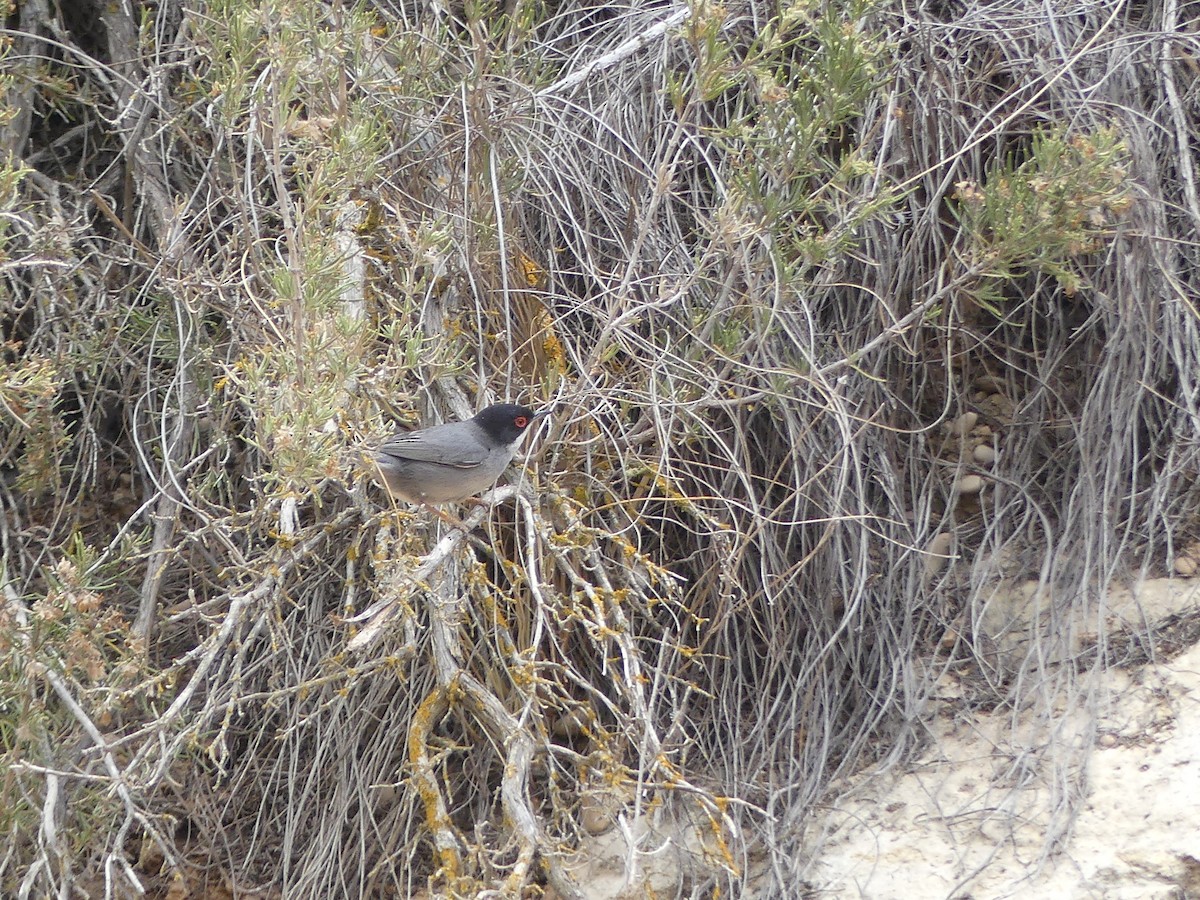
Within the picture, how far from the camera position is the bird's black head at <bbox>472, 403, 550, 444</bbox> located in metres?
3.36

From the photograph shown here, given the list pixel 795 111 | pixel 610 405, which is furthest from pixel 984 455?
pixel 795 111

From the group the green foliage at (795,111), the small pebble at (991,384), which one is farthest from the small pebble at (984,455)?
the green foliage at (795,111)

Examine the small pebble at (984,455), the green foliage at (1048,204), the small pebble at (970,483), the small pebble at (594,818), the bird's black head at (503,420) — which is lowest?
the small pebble at (594,818)

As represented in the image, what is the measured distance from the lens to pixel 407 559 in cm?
273

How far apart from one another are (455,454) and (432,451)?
0.11 metres

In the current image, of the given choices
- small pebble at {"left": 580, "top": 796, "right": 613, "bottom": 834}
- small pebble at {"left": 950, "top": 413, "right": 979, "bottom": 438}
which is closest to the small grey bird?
small pebble at {"left": 580, "top": 796, "right": 613, "bottom": 834}

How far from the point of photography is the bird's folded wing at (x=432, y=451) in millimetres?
3258

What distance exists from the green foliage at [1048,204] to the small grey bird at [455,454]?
1206mm

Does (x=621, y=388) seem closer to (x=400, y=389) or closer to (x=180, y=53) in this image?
(x=400, y=389)

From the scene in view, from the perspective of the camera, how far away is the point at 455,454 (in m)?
3.26

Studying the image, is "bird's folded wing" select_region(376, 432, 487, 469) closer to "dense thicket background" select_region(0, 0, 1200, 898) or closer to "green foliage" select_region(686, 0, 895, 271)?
"dense thicket background" select_region(0, 0, 1200, 898)

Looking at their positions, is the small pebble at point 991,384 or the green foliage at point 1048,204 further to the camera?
the small pebble at point 991,384

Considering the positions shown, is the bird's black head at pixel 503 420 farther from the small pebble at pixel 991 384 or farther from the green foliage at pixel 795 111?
the small pebble at pixel 991 384

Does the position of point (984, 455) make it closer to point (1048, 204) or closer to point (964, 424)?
point (964, 424)
